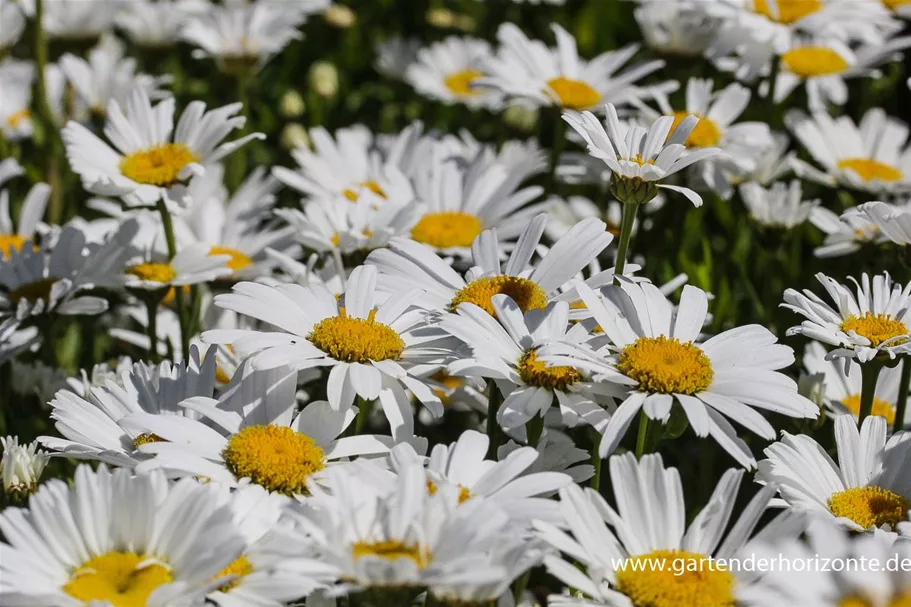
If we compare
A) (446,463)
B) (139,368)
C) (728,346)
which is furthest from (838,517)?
(139,368)

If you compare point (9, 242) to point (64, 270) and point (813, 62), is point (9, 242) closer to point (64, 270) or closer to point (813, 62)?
point (64, 270)

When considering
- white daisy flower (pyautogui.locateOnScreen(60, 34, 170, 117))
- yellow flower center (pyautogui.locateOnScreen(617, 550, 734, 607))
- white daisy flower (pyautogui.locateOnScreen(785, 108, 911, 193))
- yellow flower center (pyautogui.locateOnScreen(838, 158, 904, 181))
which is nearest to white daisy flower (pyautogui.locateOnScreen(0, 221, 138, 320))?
white daisy flower (pyautogui.locateOnScreen(60, 34, 170, 117))

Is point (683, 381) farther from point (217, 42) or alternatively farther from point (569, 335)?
point (217, 42)

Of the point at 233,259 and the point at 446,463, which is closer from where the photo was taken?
the point at 446,463

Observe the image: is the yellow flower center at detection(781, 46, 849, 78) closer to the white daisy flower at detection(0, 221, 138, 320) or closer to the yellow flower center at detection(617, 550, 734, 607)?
the white daisy flower at detection(0, 221, 138, 320)

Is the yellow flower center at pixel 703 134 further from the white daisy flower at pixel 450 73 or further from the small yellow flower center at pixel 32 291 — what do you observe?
the small yellow flower center at pixel 32 291

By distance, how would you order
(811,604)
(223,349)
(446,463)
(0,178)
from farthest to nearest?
(0,178), (223,349), (446,463), (811,604)
